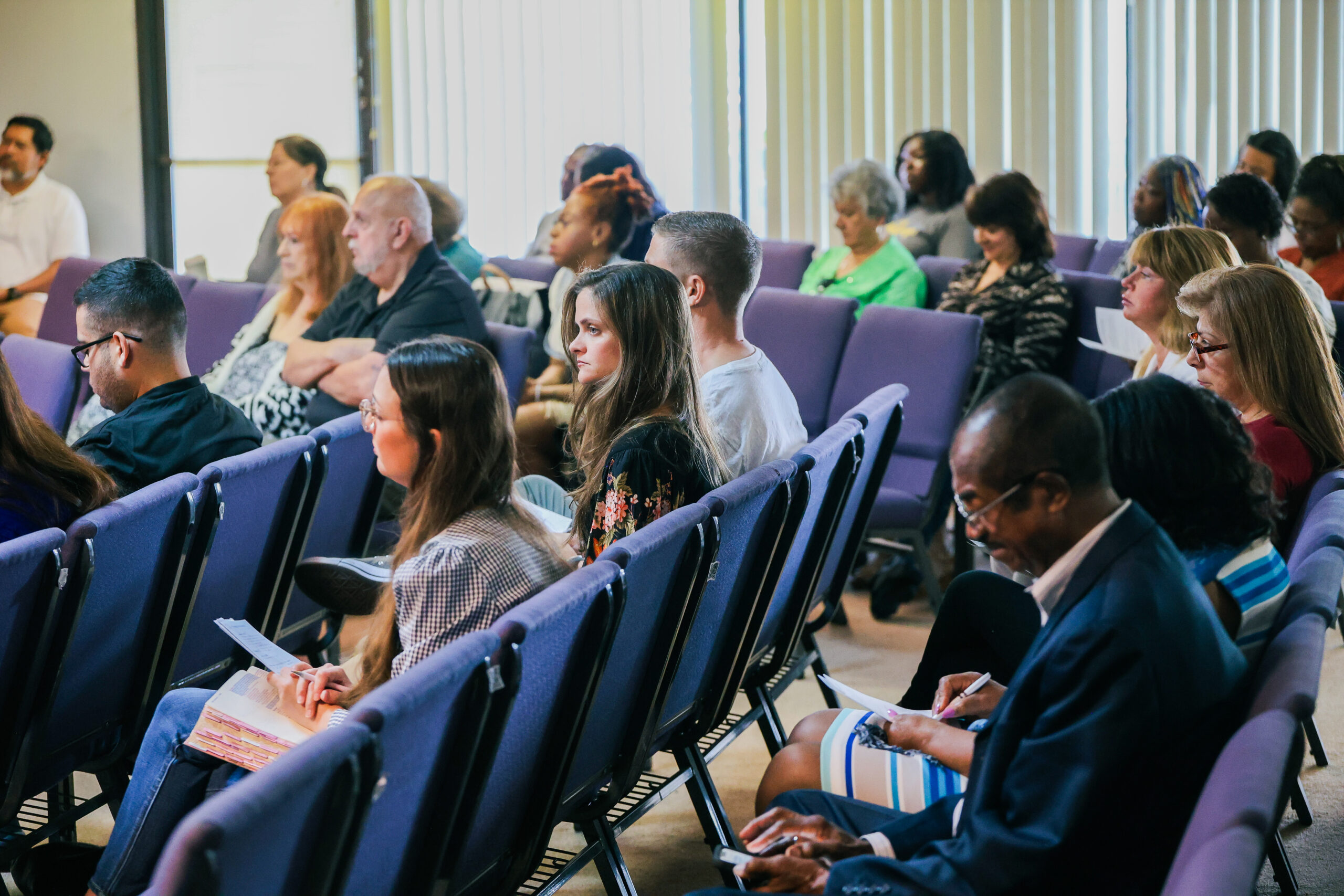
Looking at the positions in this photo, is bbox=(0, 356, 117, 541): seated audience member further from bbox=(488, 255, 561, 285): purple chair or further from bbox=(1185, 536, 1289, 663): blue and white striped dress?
bbox=(488, 255, 561, 285): purple chair

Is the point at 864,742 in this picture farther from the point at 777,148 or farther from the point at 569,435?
the point at 777,148

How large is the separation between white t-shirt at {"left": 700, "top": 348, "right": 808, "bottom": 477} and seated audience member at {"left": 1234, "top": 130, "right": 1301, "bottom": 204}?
3.87 metres

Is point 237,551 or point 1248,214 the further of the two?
point 1248,214

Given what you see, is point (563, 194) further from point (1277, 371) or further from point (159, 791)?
point (159, 791)

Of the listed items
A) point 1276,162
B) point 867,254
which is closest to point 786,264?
point 867,254

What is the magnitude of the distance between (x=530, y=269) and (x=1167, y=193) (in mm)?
2515

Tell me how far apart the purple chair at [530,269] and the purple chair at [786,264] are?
46.4 inches

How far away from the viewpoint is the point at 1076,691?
1361 mm

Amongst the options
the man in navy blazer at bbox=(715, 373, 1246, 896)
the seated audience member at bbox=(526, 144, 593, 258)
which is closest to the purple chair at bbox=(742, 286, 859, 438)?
the seated audience member at bbox=(526, 144, 593, 258)

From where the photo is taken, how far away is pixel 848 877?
1.46 meters

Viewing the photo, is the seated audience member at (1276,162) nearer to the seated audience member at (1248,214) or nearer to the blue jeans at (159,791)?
the seated audience member at (1248,214)

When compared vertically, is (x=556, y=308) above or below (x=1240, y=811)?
above

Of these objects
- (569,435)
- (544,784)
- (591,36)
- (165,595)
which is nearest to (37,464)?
(165,595)

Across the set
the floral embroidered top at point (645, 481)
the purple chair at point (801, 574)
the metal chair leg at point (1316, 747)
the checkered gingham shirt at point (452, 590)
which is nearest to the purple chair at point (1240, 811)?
the checkered gingham shirt at point (452, 590)
